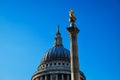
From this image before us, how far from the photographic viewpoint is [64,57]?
101250 millimetres

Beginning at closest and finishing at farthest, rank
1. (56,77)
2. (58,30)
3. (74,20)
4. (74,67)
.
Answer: (74,67) → (74,20) → (56,77) → (58,30)

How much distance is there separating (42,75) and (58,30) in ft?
74.1

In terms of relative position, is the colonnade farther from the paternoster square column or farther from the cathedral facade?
the paternoster square column

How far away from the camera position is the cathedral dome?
101 meters

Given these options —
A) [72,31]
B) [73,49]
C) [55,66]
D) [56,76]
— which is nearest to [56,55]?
[55,66]

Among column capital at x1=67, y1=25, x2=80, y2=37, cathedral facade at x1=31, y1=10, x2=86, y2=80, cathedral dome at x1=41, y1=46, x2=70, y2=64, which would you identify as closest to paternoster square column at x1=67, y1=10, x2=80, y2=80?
A: column capital at x1=67, y1=25, x2=80, y2=37

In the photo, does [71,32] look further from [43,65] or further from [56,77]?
[43,65]

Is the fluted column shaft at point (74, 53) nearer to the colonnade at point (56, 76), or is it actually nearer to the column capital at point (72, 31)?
the column capital at point (72, 31)

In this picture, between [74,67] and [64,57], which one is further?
[64,57]

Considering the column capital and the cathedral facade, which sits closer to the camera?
the column capital

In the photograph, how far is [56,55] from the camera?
335 feet

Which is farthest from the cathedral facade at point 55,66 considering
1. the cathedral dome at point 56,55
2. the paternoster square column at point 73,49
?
the paternoster square column at point 73,49

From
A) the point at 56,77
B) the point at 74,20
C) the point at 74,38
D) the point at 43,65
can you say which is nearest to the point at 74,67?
the point at 74,38

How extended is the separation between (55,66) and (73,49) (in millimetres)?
58955
